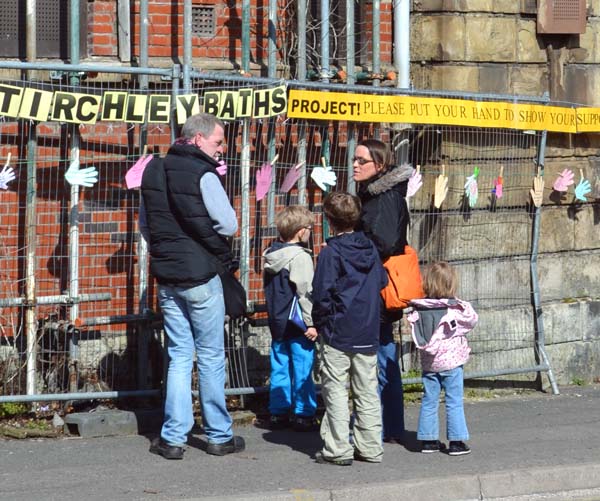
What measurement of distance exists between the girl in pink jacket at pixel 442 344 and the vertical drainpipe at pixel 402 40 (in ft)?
8.47

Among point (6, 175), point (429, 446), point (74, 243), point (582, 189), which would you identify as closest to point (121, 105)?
point (6, 175)

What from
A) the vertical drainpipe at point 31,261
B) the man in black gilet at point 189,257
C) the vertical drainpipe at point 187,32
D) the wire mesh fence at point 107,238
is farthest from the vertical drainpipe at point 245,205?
the vertical drainpipe at point 31,261

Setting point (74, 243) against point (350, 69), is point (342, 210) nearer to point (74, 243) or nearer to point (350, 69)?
point (74, 243)

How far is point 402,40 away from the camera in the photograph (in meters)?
9.70

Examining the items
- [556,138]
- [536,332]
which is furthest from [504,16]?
[536,332]

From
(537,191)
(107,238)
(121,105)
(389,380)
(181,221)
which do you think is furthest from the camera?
(537,191)

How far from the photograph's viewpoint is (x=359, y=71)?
380 inches

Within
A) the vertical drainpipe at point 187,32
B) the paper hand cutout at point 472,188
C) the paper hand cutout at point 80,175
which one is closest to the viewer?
the paper hand cutout at point 80,175

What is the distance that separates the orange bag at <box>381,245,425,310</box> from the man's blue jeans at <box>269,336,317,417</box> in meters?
0.86

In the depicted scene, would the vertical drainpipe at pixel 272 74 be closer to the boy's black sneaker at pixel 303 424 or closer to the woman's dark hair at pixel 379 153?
the woman's dark hair at pixel 379 153

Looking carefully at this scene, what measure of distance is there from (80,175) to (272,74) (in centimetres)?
177

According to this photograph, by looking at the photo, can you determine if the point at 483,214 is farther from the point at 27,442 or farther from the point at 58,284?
the point at 27,442

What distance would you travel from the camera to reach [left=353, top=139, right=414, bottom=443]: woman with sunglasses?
7.57 meters

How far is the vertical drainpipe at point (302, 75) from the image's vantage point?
8.96 metres
